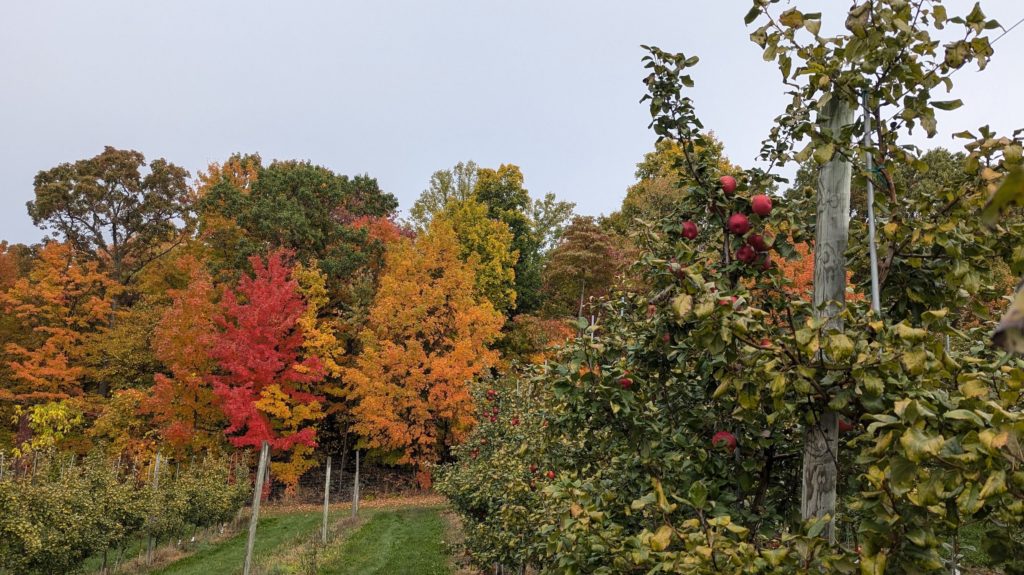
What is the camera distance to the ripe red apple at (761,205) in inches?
84.7

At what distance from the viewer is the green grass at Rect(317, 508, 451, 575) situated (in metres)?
10.5

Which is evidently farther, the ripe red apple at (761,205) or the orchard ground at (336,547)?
the orchard ground at (336,547)

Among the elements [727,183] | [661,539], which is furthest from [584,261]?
[661,539]

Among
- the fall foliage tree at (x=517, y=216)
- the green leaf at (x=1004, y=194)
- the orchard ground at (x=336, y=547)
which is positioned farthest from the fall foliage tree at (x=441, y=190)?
the green leaf at (x=1004, y=194)

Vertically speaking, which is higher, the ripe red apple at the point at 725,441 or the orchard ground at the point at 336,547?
the ripe red apple at the point at 725,441

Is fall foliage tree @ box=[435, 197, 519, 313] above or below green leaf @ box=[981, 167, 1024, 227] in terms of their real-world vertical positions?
above

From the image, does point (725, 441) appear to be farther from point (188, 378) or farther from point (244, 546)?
point (188, 378)

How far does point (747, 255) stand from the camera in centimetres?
217

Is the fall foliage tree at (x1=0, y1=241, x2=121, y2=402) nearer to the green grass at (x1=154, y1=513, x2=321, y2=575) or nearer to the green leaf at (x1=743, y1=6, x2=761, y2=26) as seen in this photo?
the green grass at (x1=154, y1=513, x2=321, y2=575)

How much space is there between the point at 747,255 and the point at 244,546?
15.5 meters

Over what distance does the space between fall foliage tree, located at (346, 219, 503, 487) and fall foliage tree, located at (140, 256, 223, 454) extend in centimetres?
538

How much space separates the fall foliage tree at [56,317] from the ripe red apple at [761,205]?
24.9 meters

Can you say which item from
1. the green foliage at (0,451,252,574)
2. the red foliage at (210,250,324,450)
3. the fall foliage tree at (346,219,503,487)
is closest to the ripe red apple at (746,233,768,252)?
the green foliage at (0,451,252,574)

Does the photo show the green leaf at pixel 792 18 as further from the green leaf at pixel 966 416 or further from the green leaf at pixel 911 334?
the green leaf at pixel 966 416
